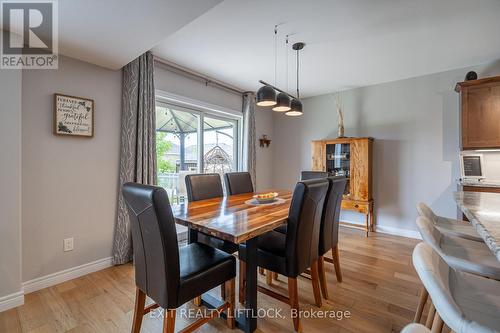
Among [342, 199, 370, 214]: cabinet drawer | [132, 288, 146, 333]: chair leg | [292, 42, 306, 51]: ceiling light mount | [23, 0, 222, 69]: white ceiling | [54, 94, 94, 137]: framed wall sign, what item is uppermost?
[292, 42, 306, 51]: ceiling light mount

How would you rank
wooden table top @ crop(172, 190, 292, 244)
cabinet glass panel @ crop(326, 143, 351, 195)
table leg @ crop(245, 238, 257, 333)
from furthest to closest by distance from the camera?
cabinet glass panel @ crop(326, 143, 351, 195) → table leg @ crop(245, 238, 257, 333) → wooden table top @ crop(172, 190, 292, 244)

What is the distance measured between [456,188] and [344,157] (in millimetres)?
1520

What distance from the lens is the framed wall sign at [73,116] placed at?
219cm

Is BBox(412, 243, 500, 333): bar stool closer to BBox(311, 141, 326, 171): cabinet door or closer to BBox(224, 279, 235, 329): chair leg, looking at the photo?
BBox(224, 279, 235, 329): chair leg

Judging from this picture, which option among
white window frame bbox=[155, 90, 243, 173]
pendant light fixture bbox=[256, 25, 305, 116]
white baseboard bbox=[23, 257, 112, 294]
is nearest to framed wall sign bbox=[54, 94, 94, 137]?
white window frame bbox=[155, 90, 243, 173]

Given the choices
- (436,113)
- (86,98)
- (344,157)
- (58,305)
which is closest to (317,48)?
(344,157)

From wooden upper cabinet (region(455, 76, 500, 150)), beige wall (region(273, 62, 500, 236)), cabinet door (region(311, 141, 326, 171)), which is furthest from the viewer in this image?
cabinet door (region(311, 141, 326, 171))

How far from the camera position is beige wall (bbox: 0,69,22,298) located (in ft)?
5.96

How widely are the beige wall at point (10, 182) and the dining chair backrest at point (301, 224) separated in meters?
2.19

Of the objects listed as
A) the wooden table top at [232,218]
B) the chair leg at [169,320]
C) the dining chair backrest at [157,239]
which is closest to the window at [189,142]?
Result: the wooden table top at [232,218]

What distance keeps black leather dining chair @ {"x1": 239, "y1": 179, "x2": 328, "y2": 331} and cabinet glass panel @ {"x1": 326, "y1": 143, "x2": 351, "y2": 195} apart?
229 cm

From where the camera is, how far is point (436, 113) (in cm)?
337

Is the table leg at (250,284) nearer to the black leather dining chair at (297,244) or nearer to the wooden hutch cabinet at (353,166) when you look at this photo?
the black leather dining chair at (297,244)

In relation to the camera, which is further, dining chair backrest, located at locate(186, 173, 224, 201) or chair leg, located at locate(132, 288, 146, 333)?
dining chair backrest, located at locate(186, 173, 224, 201)
